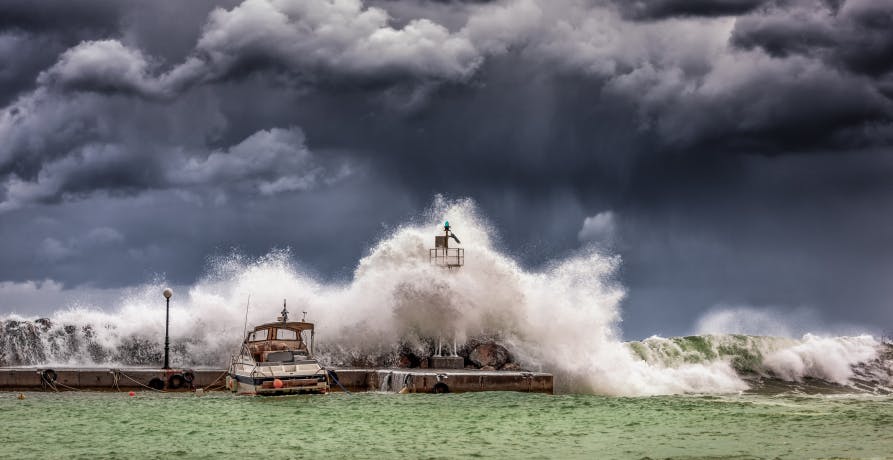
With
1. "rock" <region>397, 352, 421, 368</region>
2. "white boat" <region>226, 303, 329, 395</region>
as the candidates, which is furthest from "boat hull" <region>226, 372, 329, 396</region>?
"rock" <region>397, 352, 421, 368</region>

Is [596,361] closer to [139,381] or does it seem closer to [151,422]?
[139,381]

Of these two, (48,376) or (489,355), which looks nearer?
(48,376)

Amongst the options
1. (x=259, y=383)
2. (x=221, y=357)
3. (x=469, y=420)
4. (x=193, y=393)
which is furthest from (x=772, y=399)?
(x=221, y=357)

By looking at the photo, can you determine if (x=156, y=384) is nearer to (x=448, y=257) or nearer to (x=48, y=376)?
(x=48, y=376)

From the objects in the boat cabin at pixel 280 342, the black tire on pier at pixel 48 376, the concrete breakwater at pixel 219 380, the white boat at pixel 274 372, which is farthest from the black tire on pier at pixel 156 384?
the black tire on pier at pixel 48 376

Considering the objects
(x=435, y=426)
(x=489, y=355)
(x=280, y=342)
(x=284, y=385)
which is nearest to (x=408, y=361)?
(x=489, y=355)

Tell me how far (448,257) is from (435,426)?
60.5ft

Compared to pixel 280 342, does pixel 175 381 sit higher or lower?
lower

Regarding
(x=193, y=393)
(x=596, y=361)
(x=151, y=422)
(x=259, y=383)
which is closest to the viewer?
(x=151, y=422)

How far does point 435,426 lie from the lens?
2455cm

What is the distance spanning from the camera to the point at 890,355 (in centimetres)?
5162

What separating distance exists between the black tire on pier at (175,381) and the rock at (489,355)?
10884 mm

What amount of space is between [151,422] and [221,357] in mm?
17684

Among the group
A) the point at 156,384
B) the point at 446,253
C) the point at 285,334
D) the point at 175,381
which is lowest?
the point at 156,384
